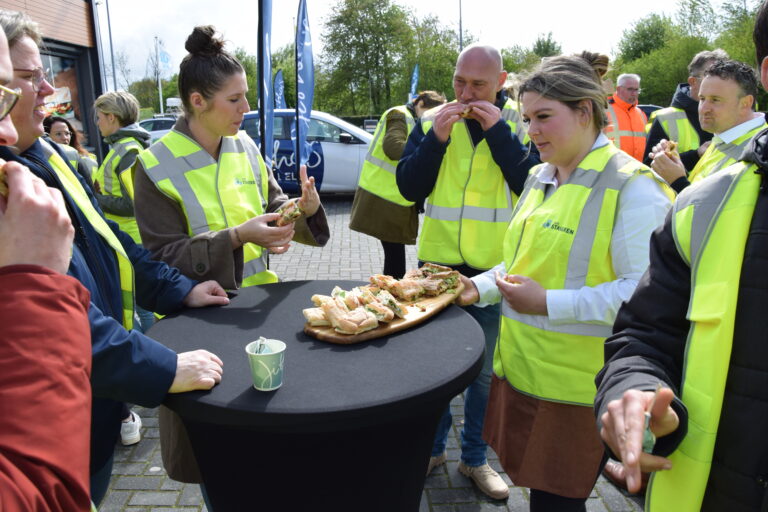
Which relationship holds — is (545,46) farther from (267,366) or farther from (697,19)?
(267,366)

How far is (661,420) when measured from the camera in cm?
108

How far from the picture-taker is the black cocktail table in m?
1.53

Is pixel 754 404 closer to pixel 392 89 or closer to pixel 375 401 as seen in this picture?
pixel 375 401

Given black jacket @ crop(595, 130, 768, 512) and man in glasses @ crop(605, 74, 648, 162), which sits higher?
man in glasses @ crop(605, 74, 648, 162)

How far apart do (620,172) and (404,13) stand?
131ft

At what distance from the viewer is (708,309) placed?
1143mm

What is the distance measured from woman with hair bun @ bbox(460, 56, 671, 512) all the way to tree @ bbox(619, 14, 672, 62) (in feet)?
160

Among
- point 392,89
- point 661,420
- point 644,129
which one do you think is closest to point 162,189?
point 661,420

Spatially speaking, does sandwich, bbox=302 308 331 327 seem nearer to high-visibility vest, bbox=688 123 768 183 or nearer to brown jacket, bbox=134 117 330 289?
brown jacket, bbox=134 117 330 289

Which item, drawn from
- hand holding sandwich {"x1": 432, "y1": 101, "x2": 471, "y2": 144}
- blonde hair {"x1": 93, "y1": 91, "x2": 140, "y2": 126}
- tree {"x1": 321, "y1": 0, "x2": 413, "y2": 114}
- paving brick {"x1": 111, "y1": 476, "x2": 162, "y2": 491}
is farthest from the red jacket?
tree {"x1": 321, "y1": 0, "x2": 413, "y2": 114}

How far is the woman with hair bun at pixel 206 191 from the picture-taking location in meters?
2.39

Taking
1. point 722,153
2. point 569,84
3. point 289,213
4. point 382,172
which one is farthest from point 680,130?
point 289,213

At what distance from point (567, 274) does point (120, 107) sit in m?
4.11

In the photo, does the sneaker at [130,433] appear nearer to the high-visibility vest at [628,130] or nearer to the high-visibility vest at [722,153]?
the high-visibility vest at [722,153]
